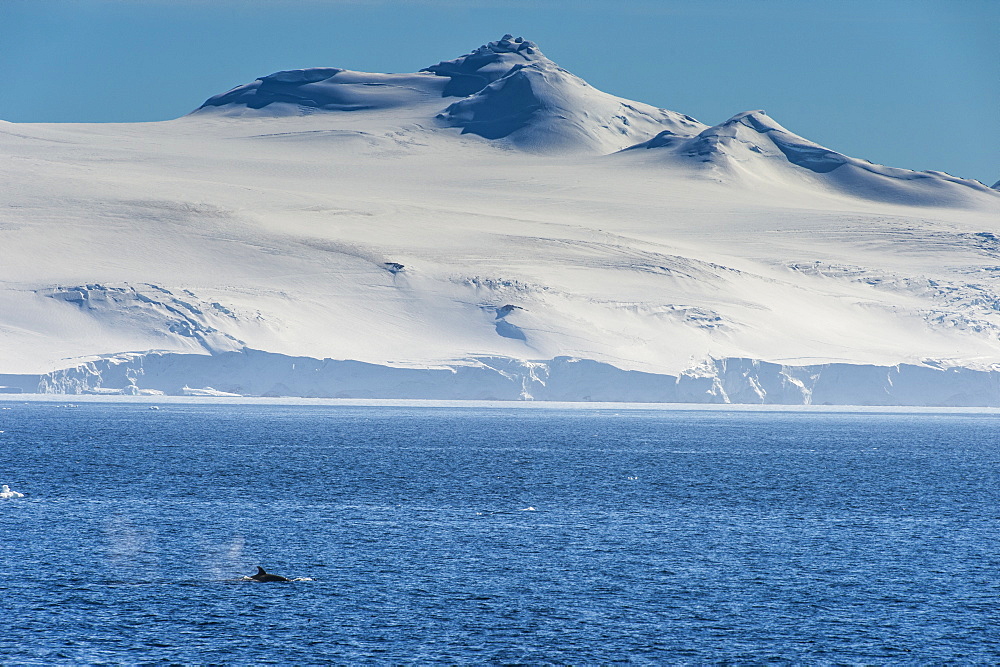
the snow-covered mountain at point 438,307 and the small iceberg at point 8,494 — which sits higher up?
the snow-covered mountain at point 438,307

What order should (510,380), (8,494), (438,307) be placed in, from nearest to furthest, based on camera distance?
(8,494), (510,380), (438,307)

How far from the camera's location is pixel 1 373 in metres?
122

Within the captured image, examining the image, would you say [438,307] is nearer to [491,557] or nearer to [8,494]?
[8,494]

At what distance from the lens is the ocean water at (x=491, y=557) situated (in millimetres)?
26844

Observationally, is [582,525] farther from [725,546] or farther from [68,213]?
[68,213]

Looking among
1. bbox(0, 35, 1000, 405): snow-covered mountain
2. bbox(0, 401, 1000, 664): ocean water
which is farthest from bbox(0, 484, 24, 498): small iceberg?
bbox(0, 35, 1000, 405): snow-covered mountain

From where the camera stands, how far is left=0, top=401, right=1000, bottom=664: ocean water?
88.1 feet

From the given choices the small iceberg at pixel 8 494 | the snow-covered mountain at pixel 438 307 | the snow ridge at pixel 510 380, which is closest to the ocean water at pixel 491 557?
the small iceberg at pixel 8 494

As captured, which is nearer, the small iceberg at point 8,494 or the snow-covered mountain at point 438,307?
the small iceberg at point 8,494

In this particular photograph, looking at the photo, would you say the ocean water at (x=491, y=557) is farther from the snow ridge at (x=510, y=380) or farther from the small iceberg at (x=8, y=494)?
the snow ridge at (x=510, y=380)

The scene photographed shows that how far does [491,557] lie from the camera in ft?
120

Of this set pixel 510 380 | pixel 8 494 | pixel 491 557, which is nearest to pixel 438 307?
pixel 510 380

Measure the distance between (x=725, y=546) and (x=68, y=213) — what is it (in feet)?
498

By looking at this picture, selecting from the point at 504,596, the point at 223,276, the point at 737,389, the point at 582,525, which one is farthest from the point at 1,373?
the point at 504,596
